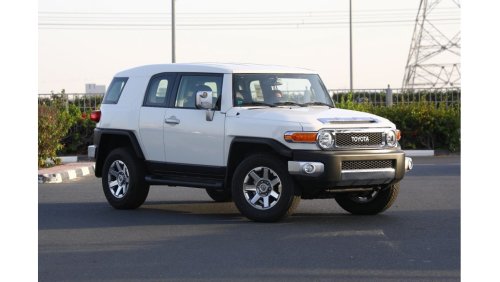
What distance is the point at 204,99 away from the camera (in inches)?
546

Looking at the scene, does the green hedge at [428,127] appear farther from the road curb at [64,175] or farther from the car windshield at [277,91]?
the car windshield at [277,91]

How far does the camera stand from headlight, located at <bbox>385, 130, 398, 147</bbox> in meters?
13.6

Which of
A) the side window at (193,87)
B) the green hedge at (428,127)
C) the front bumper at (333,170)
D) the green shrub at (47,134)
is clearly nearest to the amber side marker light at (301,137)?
the front bumper at (333,170)

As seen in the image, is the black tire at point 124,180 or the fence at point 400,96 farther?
the fence at point 400,96

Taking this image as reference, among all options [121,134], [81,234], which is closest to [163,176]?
[121,134]

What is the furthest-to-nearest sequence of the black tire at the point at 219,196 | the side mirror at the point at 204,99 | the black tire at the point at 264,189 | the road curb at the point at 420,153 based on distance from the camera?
the road curb at the point at 420,153 → the black tire at the point at 219,196 → the side mirror at the point at 204,99 → the black tire at the point at 264,189

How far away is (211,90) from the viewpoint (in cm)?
1420

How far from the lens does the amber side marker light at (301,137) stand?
13.0 metres

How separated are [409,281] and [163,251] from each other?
A: 2831mm

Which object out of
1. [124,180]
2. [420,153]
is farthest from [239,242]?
[420,153]

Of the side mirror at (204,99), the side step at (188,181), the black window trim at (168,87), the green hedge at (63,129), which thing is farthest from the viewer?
the green hedge at (63,129)

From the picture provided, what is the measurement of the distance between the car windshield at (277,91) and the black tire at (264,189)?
0.98m

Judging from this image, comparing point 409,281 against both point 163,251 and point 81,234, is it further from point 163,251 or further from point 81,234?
point 81,234

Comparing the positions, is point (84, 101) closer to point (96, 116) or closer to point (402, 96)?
point (402, 96)
